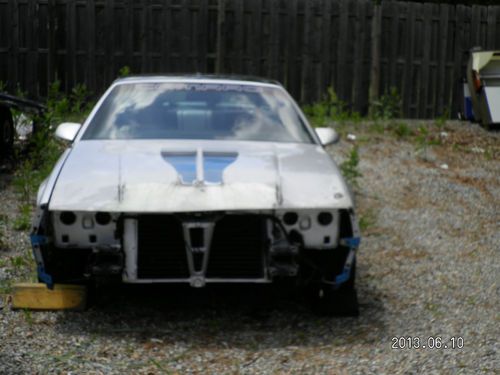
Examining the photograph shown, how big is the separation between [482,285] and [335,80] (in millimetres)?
8626

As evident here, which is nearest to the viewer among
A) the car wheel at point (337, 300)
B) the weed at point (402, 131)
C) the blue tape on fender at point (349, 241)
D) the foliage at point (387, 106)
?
the blue tape on fender at point (349, 241)

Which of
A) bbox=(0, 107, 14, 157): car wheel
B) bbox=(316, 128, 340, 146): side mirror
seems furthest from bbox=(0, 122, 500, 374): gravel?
bbox=(0, 107, 14, 157): car wheel

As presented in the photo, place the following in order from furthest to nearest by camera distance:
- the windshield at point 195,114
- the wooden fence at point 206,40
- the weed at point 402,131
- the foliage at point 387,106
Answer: the wooden fence at point 206,40, the foliage at point 387,106, the weed at point 402,131, the windshield at point 195,114

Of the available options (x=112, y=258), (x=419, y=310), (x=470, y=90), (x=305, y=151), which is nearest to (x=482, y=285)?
(x=419, y=310)

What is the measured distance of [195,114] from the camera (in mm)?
6648

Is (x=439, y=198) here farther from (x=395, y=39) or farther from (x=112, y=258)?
(x=395, y=39)

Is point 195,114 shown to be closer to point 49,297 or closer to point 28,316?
point 49,297

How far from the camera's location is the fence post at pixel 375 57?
14.7m

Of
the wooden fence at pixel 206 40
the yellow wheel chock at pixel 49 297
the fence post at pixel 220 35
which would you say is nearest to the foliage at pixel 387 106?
the wooden fence at pixel 206 40

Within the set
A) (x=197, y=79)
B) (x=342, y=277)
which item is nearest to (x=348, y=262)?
(x=342, y=277)

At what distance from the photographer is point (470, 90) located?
46.9 ft

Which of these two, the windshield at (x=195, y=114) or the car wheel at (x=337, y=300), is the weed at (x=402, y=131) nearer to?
the windshield at (x=195, y=114)

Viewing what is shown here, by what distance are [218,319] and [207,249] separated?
588 mm

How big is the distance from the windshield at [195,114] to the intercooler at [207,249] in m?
1.11
